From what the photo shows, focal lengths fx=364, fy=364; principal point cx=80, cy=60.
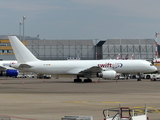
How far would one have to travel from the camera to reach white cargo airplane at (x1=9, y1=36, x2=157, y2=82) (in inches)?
2323

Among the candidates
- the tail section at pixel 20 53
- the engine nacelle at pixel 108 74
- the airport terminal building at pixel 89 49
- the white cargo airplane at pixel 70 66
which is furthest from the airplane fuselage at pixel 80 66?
the airport terminal building at pixel 89 49

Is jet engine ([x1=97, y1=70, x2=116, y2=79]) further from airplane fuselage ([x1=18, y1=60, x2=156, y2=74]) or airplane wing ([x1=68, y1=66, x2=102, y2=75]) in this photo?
airplane fuselage ([x1=18, y1=60, x2=156, y2=74])

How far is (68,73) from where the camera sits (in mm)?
60594

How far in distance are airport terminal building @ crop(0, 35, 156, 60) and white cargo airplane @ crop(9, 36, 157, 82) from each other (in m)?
75.5

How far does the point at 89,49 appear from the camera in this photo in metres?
140

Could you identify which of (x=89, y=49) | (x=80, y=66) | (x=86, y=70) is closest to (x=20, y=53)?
(x=80, y=66)

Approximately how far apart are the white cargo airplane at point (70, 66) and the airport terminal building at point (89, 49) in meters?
75.5

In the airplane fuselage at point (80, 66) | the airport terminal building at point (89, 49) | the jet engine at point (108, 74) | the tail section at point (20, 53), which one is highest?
the airport terminal building at point (89, 49)

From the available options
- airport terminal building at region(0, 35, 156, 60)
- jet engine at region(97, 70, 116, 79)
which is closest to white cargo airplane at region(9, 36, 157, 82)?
jet engine at region(97, 70, 116, 79)

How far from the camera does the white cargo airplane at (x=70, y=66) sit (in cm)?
5900

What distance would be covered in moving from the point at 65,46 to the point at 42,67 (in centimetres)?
Result: 8076

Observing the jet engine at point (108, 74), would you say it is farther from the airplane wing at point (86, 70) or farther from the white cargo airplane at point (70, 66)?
the airplane wing at point (86, 70)

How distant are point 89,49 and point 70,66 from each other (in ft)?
261

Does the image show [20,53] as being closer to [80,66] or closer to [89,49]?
[80,66]
